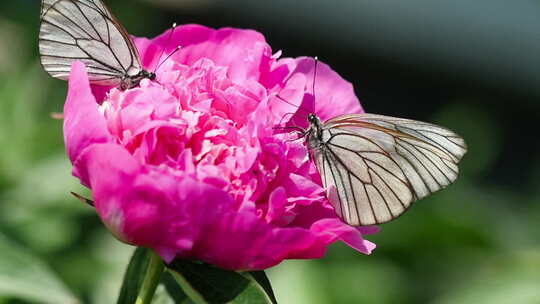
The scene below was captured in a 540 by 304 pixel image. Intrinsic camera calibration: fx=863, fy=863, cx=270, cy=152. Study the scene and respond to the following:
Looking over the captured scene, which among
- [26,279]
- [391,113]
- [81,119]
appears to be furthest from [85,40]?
[391,113]

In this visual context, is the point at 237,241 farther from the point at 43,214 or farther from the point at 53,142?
the point at 53,142

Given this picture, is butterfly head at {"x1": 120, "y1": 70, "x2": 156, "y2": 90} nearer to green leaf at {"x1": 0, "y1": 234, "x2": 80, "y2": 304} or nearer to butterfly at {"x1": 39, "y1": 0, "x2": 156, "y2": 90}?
butterfly at {"x1": 39, "y1": 0, "x2": 156, "y2": 90}

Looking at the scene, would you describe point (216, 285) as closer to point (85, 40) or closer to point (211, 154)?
point (211, 154)

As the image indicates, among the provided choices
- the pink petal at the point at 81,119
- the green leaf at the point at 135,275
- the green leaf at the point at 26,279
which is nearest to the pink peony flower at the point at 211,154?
the pink petal at the point at 81,119

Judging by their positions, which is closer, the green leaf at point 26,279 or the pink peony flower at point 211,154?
the pink peony flower at point 211,154

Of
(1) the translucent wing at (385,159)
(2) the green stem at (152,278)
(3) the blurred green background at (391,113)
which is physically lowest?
(3) the blurred green background at (391,113)

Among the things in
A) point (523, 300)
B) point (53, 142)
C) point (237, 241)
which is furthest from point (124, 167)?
point (523, 300)

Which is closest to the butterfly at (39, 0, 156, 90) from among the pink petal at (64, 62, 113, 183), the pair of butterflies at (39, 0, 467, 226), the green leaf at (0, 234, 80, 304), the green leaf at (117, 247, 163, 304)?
the pair of butterflies at (39, 0, 467, 226)

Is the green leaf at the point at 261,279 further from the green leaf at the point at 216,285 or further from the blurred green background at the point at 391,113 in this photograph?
the blurred green background at the point at 391,113
